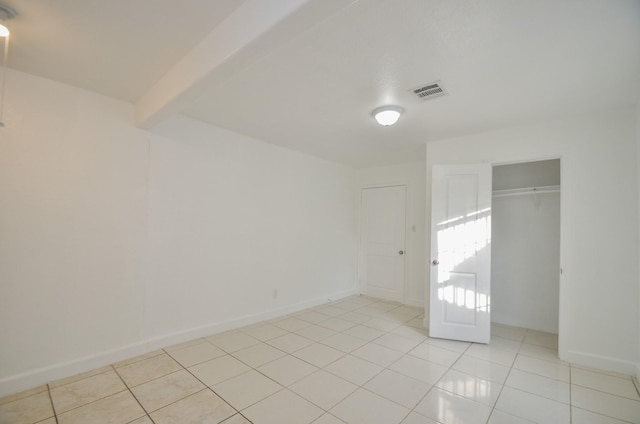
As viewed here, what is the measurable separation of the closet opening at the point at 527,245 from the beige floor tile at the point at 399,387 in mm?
2490

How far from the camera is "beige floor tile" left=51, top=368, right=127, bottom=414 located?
81.0 inches

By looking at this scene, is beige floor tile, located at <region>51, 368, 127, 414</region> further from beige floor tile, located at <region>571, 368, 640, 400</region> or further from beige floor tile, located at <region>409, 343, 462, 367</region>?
beige floor tile, located at <region>571, 368, 640, 400</region>

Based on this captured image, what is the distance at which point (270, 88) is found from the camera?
2.46 metres

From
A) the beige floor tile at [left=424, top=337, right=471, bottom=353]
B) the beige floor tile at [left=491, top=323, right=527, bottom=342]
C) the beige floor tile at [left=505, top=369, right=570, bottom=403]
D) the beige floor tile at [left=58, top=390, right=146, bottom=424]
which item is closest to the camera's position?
the beige floor tile at [left=58, top=390, right=146, bottom=424]

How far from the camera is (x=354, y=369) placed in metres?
2.65

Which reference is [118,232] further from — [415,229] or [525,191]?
[525,191]

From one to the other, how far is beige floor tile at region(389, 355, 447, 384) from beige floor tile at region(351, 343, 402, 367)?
76 millimetres

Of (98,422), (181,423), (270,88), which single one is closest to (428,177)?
(270,88)

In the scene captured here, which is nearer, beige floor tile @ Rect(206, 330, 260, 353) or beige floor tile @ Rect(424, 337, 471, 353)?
beige floor tile @ Rect(206, 330, 260, 353)

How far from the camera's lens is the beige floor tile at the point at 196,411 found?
191 centimetres

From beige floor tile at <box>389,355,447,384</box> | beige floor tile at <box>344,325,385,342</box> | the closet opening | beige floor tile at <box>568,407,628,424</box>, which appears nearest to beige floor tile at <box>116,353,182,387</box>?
beige floor tile at <box>344,325,385,342</box>

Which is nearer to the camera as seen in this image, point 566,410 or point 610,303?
point 566,410

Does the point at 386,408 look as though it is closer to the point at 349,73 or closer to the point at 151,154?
the point at 349,73

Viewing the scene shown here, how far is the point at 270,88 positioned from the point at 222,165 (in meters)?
1.48
